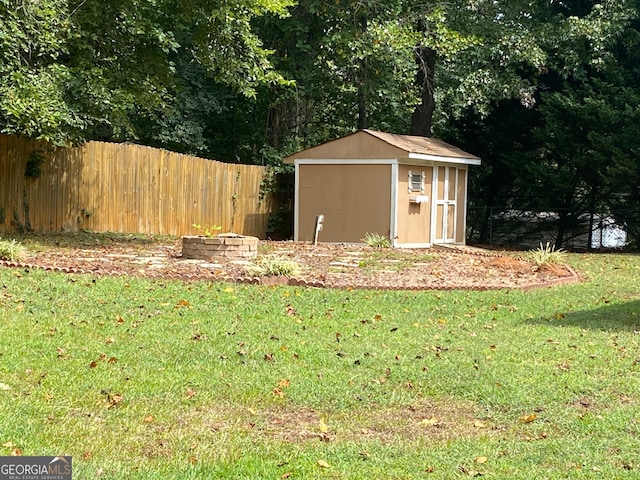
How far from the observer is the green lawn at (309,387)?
390cm

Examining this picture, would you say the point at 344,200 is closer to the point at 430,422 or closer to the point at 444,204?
the point at 444,204

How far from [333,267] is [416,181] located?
21.6 ft

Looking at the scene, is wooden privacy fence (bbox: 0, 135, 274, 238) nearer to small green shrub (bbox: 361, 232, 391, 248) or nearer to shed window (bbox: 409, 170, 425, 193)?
small green shrub (bbox: 361, 232, 391, 248)

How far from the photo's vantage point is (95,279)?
30.4 feet

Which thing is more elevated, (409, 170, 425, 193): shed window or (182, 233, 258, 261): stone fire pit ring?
(409, 170, 425, 193): shed window

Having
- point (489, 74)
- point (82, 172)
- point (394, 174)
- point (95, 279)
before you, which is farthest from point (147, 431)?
point (489, 74)

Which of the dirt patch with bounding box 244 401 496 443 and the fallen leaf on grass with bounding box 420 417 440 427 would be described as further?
the fallen leaf on grass with bounding box 420 417 440 427

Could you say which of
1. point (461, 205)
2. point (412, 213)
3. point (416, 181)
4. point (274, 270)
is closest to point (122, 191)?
point (412, 213)

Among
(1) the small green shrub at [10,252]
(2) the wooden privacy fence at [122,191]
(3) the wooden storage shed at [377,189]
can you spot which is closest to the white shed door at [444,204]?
(3) the wooden storage shed at [377,189]

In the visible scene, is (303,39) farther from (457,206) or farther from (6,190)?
(6,190)

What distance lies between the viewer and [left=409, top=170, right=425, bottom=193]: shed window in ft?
59.6

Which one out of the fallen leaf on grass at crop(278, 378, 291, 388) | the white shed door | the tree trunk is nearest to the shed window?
the white shed door

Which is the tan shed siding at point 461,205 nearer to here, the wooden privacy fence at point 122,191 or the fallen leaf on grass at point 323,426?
the wooden privacy fence at point 122,191

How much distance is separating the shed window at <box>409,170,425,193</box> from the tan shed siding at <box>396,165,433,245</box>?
78 mm
